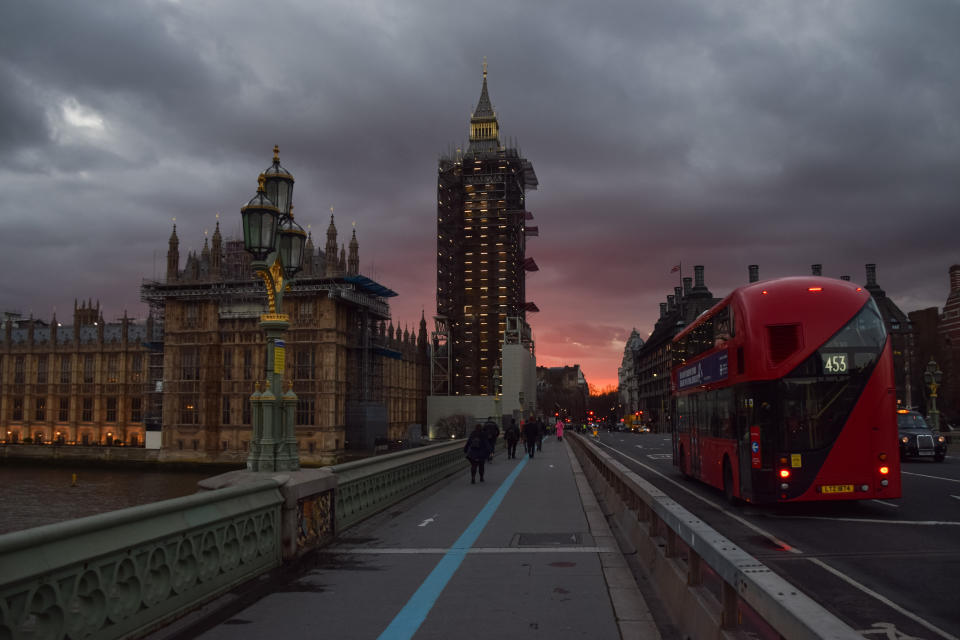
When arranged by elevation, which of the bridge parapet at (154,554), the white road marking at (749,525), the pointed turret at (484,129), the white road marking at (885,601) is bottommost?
the white road marking at (749,525)

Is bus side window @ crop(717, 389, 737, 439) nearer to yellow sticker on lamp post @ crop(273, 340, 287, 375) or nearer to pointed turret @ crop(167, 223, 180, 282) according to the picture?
yellow sticker on lamp post @ crop(273, 340, 287, 375)

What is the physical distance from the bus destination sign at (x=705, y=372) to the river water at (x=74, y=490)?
50.3 metres

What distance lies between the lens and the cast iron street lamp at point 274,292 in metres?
10.2

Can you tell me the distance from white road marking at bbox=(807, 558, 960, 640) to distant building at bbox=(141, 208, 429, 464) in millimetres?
72893

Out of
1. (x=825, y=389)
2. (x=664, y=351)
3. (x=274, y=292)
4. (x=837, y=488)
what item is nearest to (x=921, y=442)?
(x=837, y=488)

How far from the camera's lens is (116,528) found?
5.42 meters

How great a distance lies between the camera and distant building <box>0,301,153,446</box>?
107m

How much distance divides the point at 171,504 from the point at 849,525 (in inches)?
443

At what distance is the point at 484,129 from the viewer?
149000 millimetres

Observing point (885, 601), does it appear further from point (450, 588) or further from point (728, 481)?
point (728, 481)

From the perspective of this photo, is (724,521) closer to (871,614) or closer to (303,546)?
(871,614)

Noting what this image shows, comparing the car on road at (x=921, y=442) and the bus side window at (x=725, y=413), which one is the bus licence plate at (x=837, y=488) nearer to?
the bus side window at (x=725, y=413)

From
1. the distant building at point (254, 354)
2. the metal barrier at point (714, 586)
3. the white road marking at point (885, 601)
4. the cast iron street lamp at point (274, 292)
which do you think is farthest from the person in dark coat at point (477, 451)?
the distant building at point (254, 354)

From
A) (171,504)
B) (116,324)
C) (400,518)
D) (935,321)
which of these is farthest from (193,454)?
(935,321)
